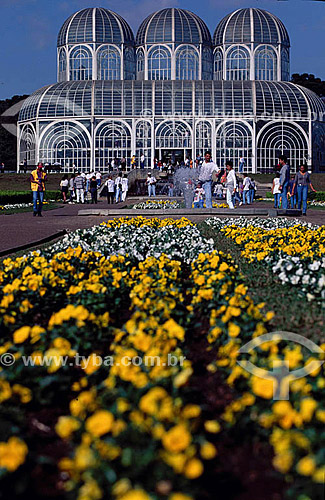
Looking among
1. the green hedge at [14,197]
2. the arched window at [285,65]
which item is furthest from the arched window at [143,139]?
the green hedge at [14,197]

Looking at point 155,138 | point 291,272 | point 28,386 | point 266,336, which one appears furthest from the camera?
point 155,138

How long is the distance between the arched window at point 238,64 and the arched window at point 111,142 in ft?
49.3

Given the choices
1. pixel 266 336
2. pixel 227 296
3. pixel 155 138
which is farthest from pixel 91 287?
pixel 155 138

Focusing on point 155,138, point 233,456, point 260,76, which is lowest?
point 233,456

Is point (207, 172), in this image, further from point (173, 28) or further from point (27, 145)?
point (173, 28)

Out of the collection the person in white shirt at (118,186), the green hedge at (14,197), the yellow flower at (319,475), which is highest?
the person in white shirt at (118,186)

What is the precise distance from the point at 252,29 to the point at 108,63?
13464 mm

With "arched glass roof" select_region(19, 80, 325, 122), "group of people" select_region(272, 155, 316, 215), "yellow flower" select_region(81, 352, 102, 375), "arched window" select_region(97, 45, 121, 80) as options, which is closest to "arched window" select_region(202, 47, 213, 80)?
"arched window" select_region(97, 45, 121, 80)

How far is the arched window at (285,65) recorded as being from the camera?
57812 mm

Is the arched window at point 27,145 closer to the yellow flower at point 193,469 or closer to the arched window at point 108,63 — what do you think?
the arched window at point 108,63

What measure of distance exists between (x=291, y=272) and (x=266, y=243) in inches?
71.4

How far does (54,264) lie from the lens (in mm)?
5125

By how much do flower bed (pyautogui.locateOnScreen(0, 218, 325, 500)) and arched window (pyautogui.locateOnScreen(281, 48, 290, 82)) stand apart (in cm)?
5673

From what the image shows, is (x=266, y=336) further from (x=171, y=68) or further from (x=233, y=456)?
(x=171, y=68)
